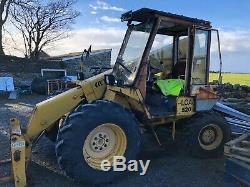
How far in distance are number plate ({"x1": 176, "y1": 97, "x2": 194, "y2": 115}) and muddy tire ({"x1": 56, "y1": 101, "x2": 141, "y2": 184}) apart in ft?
4.10

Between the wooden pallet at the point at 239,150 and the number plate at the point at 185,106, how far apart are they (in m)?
1.37

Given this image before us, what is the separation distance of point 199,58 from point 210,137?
5.30 ft

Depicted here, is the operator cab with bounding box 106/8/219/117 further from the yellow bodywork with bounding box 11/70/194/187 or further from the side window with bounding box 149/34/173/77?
the yellow bodywork with bounding box 11/70/194/187

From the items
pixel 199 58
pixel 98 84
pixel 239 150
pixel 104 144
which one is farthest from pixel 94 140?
pixel 199 58

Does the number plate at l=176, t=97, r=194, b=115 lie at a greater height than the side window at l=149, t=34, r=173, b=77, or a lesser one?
lesser

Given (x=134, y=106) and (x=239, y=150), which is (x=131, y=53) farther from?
(x=239, y=150)

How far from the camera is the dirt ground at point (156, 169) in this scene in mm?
5277

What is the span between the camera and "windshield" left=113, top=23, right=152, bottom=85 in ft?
19.8

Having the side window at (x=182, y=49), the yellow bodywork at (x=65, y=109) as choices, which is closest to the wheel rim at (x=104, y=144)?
the yellow bodywork at (x=65, y=109)

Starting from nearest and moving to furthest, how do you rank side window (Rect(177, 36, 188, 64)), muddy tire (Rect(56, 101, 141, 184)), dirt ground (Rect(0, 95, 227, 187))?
muddy tire (Rect(56, 101, 141, 184))
dirt ground (Rect(0, 95, 227, 187))
side window (Rect(177, 36, 188, 64))

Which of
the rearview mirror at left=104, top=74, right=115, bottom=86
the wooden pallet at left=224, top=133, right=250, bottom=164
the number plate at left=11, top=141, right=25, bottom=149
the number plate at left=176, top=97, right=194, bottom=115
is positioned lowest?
the wooden pallet at left=224, top=133, right=250, bottom=164

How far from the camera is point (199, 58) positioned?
648 cm

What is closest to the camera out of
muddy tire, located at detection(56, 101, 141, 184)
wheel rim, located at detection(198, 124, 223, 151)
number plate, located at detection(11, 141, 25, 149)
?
number plate, located at detection(11, 141, 25, 149)

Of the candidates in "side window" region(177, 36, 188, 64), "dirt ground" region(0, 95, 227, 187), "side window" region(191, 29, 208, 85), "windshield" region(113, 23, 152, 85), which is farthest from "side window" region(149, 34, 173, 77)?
"dirt ground" region(0, 95, 227, 187)
